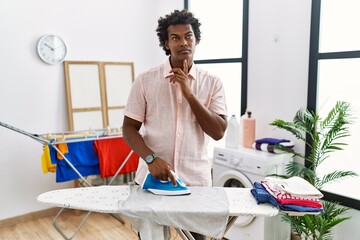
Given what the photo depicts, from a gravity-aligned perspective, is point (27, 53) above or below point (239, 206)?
above

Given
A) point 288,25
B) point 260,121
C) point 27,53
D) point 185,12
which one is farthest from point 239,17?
point 27,53

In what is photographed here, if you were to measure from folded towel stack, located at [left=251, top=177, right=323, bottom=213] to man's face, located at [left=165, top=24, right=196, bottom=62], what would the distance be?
2.15ft

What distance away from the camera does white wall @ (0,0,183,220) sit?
275 cm

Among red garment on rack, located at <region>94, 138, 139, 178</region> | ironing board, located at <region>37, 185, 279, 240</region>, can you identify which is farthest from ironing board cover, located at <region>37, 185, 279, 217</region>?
red garment on rack, located at <region>94, 138, 139, 178</region>

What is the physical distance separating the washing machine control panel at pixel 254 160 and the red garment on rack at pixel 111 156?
91 cm

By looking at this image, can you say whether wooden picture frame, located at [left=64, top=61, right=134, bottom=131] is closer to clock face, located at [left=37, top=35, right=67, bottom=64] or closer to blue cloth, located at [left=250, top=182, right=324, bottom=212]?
clock face, located at [left=37, top=35, right=67, bottom=64]

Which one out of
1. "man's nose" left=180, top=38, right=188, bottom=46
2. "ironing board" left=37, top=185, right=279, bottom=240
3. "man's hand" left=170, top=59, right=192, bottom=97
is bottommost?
"ironing board" left=37, top=185, right=279, bottom=240

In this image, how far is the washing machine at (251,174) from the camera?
2.27m

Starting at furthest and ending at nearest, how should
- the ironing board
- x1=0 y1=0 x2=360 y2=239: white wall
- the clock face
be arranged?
the clock face
x1=0 y1=0 x2=360 y2=239: white wall
the ironing board

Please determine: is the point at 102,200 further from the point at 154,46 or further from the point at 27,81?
the point at 154,46

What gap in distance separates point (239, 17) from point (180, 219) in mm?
2313

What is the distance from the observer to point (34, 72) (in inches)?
113

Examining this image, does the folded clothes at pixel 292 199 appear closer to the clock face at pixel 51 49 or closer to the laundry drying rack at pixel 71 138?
the laundry drying rack at pixel 71 138

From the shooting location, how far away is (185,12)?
1391 mm
